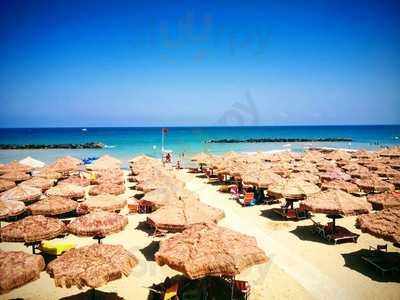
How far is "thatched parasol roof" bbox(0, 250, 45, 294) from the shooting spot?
20.1 ft

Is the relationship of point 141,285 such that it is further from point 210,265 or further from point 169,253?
point 210,265

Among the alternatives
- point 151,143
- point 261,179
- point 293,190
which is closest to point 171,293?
point 293,190

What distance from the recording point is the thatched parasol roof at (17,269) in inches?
242

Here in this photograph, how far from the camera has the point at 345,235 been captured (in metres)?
11.9

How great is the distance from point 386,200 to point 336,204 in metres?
3.06

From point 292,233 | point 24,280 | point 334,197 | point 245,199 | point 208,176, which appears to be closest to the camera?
point 24,280

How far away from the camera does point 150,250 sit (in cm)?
1106

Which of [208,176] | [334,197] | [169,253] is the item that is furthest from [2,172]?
[334,197]

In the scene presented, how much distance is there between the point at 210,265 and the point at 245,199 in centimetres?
1096

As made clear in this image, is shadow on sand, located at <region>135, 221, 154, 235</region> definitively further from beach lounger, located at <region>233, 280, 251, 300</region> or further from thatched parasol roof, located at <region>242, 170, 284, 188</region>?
thatched parasol roof, located at <region>242, 170, 284, 188</region>

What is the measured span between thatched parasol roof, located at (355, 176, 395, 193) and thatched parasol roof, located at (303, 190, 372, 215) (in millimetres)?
6096

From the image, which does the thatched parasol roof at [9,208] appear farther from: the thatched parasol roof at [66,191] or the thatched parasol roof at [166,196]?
the thatched parasol roof at [166,196]

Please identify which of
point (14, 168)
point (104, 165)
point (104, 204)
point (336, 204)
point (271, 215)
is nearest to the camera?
point (336, 204)

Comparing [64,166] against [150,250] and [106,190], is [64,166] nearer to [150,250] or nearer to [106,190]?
[106,190]
